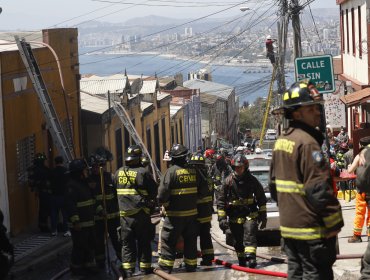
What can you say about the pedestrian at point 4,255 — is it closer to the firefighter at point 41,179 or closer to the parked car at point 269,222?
the parked car at point 269,222

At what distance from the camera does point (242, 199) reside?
→ 36.9 feet

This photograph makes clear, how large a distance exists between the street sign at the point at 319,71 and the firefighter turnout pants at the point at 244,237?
211 centimetres

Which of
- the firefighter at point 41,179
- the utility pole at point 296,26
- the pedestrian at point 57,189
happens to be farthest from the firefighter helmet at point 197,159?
the utility pole at point 296,26

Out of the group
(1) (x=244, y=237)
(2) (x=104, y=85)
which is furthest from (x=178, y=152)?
(2) (x=104, y=85)

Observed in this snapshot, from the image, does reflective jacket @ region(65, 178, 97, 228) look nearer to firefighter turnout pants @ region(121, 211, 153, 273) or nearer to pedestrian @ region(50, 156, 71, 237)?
firefighter turnout pants @ region(121, 211, 153, 273)

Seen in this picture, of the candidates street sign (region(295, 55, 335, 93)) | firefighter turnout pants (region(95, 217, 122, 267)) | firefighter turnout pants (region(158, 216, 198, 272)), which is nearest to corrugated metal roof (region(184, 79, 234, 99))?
firefighter turnout pants (region(95, 217, 122, 267))

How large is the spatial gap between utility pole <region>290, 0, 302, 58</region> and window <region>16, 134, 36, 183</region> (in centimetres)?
631

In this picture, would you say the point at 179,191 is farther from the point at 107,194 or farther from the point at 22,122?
the point at 22,122

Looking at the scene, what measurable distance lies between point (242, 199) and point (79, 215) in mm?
2375

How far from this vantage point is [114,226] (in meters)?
12.5

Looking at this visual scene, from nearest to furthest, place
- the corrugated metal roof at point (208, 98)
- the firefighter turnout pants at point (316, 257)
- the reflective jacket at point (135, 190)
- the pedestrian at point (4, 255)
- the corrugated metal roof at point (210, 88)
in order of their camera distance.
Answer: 1. the firefighter turnout pants at point (316, 257)
2. the pedestrian at point (4, 255)
3. the reflective jacket at point (135, 190)
4. the corrugated metal roof at point (208, 98)
5. the corrugated metal roof at point (210, 88)

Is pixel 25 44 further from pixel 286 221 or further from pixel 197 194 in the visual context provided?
pixel 286 221

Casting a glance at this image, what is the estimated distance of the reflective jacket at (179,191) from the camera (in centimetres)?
1059

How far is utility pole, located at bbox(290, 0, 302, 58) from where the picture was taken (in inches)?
755
